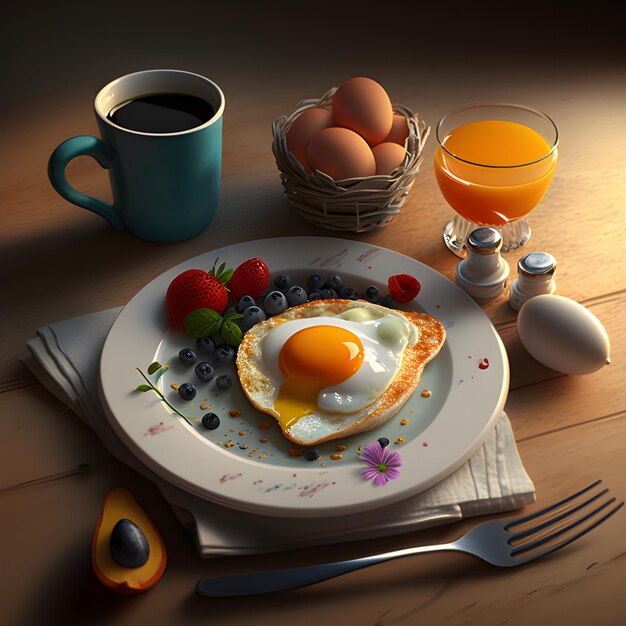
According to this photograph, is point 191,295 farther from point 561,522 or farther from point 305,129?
point 561,522

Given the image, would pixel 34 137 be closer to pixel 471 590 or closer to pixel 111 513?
pixel 111 513

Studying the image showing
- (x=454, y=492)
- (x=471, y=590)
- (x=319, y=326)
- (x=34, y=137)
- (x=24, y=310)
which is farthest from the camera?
(x=34, y=137)

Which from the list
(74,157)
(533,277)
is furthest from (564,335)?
(74,157)

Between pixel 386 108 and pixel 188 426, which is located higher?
pixel 386 108

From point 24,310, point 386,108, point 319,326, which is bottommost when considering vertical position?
point 24,310

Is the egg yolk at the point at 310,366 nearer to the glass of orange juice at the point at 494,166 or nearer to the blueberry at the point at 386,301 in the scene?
the blueberry at the point at 386,301

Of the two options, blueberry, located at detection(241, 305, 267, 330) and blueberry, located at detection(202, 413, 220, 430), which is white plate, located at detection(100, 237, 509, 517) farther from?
blueberry, located at detection(241, 305, 267, 330)

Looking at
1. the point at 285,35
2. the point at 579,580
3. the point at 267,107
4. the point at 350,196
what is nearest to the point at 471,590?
the point at 579,580

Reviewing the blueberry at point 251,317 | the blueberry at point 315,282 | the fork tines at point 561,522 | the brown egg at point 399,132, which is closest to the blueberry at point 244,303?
the blueberry at point 251,317
